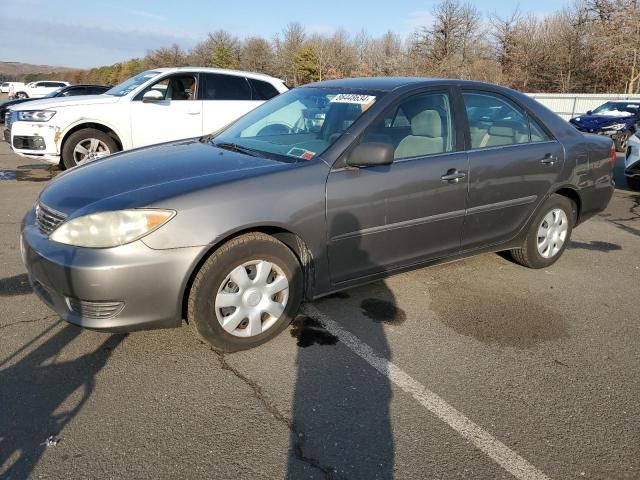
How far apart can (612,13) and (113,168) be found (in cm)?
3917

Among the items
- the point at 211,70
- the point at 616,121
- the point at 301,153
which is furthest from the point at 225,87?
the point at 616,121

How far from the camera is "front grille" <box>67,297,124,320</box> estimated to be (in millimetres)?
2652

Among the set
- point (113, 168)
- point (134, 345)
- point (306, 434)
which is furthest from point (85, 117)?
point (306, 434)

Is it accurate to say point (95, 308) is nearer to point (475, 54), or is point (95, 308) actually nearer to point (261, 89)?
point (261, 89)

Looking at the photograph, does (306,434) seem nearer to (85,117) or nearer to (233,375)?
(233,375)

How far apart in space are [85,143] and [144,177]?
5.31 meters

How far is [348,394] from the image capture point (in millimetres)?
2660

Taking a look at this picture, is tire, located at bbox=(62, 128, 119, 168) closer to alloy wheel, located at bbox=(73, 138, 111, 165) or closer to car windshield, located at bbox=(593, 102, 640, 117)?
alloy wheel, located at bbox=(73, 138, 111, 165)

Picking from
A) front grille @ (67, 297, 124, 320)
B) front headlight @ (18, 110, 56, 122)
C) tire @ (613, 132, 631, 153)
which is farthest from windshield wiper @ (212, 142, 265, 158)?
tire @ (613, 132, 631, 153)

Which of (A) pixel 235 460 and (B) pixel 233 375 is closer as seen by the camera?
(A) pixel 235 460

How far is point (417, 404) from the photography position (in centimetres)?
260

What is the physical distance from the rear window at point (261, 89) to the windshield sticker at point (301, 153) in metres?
5.68

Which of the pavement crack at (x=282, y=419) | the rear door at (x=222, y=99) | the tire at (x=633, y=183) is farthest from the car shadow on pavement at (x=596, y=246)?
the rear door at (x=222, y=99)

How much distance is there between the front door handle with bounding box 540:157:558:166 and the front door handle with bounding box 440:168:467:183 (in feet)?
3.29
